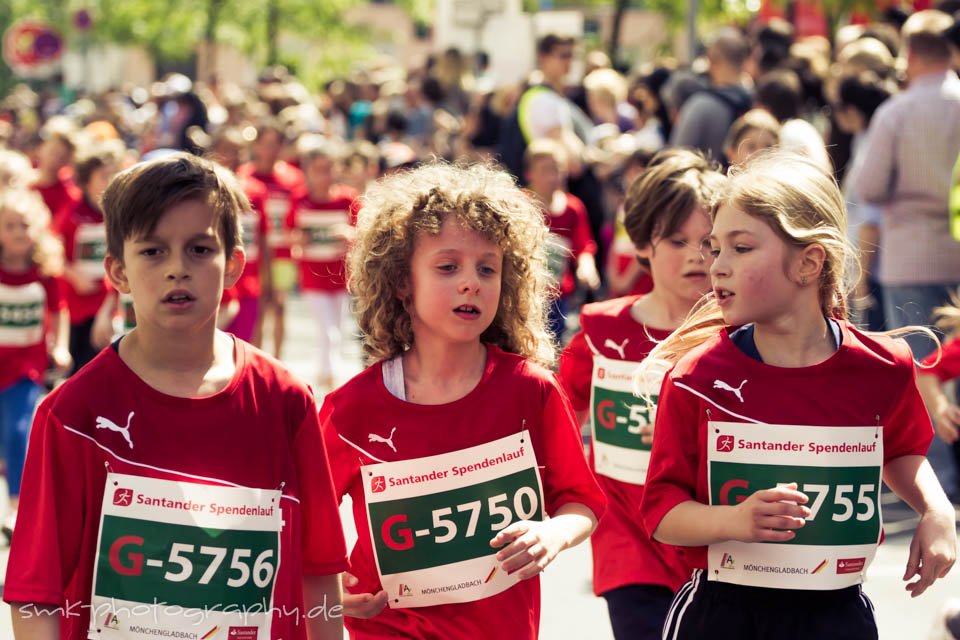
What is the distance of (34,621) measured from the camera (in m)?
2.87

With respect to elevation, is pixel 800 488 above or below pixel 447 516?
above

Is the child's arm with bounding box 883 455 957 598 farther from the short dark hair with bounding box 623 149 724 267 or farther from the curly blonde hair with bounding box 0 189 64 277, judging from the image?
the curly blonde hair with bounding box 0 189 64 277

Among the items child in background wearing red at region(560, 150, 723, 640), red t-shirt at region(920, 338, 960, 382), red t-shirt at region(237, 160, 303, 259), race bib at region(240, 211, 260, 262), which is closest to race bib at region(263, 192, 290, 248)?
red t-shirt at region(237, 160, 303, 259)

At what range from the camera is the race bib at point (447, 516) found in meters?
3.47

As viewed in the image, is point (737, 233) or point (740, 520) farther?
point (737, 233)

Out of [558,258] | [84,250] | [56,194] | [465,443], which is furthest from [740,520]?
[56,194]

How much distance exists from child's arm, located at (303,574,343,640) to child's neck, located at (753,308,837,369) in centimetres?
106

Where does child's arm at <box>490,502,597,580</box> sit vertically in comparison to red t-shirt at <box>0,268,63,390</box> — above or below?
above

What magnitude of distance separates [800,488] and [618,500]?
131 centimetres

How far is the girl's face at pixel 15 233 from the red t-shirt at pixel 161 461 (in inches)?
177

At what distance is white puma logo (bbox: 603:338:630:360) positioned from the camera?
179 inches

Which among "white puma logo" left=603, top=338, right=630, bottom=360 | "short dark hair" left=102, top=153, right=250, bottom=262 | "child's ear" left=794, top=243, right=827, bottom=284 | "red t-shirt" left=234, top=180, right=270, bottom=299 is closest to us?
"short dark hair" left=102, top=153, right=250, bottom=262

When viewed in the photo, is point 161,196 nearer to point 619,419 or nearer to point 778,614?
point 778,614

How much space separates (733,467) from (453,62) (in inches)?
524
